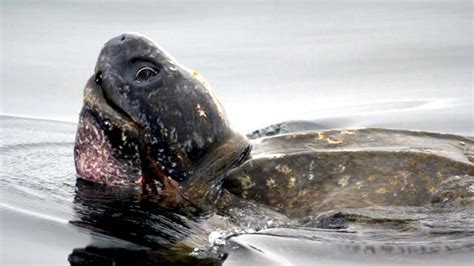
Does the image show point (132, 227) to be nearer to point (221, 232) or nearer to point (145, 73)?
point (221, 232)

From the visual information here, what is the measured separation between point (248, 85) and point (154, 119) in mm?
4164

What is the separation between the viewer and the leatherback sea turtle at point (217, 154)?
4848mm

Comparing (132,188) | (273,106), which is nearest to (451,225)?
(132,188)

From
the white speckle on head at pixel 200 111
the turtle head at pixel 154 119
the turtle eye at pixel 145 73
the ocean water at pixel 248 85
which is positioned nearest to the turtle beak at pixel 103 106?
the turtle head at pixel 154 119

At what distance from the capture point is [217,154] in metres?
5.22

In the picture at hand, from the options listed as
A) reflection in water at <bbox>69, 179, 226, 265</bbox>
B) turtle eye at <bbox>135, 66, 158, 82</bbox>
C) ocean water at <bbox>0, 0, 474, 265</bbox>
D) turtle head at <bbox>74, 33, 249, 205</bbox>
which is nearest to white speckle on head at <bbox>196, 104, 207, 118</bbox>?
turtle head at <bbox>74, 33, 249, 205</bbox>

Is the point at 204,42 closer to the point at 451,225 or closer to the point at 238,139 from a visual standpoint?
the point at 238,139

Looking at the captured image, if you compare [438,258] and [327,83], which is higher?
[327,83]

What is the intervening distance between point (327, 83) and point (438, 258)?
17.0 feet

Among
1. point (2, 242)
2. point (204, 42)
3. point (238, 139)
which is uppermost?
point (204, 42)

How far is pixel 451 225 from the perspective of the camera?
4.60m

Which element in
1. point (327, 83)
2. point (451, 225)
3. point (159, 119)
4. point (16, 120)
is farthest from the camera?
point (327, 83)

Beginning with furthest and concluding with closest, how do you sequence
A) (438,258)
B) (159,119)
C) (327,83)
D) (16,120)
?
(327,83), (16,120), (159,119), (438,258)

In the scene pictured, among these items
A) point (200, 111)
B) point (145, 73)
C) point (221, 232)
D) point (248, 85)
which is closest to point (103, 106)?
point (145, 73)
